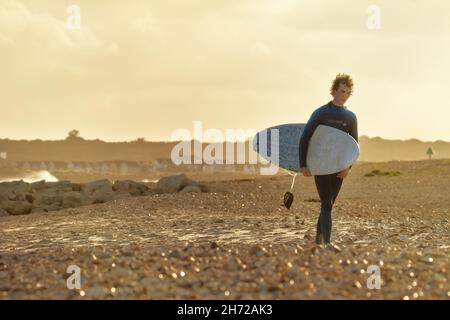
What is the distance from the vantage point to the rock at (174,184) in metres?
21.5

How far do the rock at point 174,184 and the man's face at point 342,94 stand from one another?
39.3 ft

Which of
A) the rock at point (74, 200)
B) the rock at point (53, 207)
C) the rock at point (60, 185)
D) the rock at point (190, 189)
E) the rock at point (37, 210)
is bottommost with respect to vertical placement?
the rock at point (37, 210)

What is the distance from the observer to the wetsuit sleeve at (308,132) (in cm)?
989

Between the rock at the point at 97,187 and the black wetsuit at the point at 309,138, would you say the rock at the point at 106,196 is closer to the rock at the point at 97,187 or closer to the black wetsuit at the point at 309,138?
the rock at the point at 97,187

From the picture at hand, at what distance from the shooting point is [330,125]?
9.86 metres

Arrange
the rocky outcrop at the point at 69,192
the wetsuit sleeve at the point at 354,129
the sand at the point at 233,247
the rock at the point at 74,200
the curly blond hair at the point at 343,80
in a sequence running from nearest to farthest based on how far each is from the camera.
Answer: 1. the sand at the point at 233,247
2. the curly blond hair at the point at 343,80
3. the wetsuit sleeve at the point at 354,129
4. the rocky outcrop at the point at 69,192
5. the rock at the point at 74,200

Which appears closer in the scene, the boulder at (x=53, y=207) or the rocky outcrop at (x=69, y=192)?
the boulder at (x=53, y=207)

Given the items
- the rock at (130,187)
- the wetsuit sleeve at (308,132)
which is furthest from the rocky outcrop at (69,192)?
the wetsuit sleeve at (308,132)

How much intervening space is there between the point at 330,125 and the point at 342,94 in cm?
46

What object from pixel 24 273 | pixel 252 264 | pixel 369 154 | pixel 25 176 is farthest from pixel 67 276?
pixel 369 154

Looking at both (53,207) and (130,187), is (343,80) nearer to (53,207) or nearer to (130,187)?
(53,207)

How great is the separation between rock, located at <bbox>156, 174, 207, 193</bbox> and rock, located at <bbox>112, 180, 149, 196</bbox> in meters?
0.49

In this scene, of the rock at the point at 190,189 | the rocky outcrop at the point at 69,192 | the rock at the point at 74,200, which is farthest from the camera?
the rock at the point at 190,189

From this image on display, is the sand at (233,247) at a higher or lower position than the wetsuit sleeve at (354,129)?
lower
